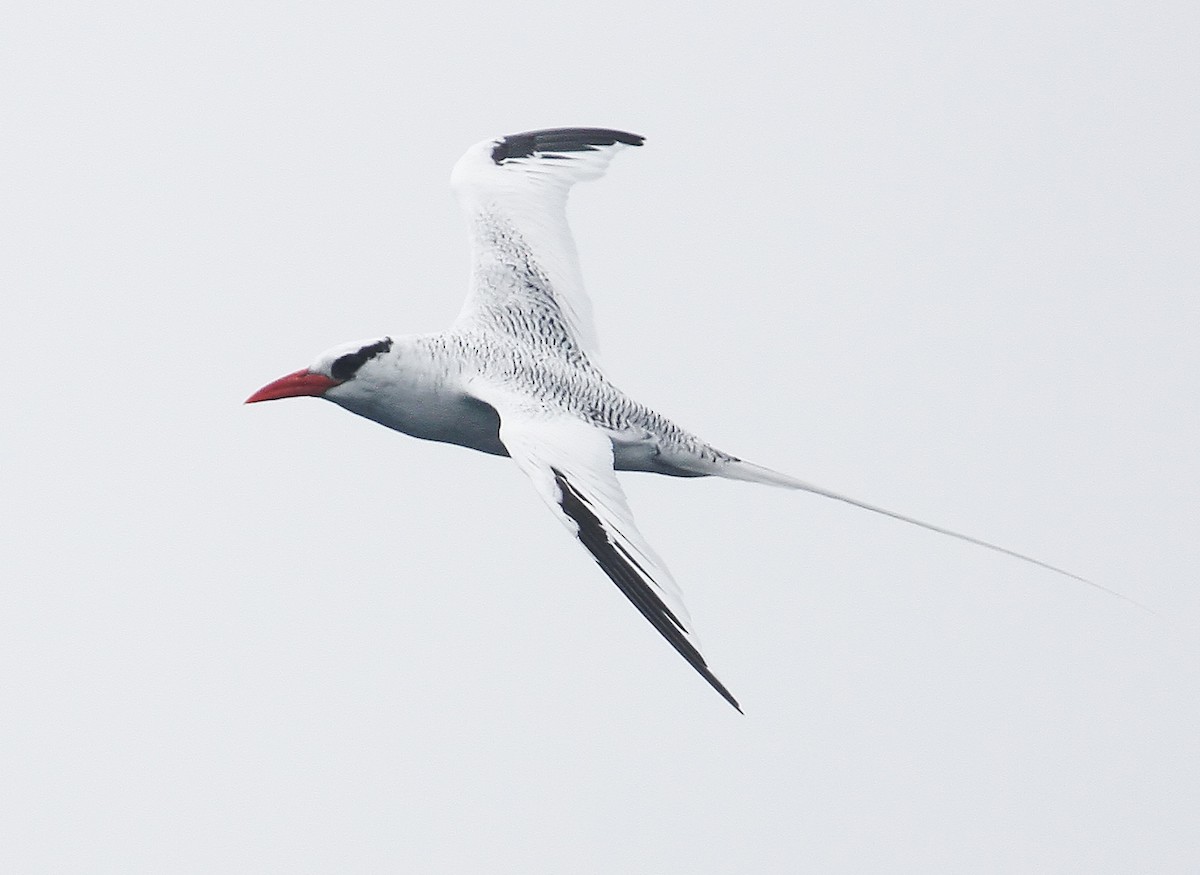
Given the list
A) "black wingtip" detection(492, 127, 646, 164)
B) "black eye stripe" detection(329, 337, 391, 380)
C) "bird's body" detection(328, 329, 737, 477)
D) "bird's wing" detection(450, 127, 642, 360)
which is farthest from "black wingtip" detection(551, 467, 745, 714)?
"black wingtip" detection(492, 127, 646, 164)

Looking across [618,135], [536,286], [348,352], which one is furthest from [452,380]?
[618,135]

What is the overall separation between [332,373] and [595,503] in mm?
2824

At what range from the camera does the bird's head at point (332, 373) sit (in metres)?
13.4

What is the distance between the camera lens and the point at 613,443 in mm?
13641

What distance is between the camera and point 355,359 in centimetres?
1343

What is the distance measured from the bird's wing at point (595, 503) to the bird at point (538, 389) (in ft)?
0.03

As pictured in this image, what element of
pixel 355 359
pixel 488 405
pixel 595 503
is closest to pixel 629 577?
pixel 595 503

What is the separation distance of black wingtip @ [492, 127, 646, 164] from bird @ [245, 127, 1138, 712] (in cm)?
12

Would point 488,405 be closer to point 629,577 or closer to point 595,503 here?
point 595,503

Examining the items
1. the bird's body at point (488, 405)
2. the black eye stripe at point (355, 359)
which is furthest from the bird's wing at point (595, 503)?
the black eye stripe at point (355, 359)

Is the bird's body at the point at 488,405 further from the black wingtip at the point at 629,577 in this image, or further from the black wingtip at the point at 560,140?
the black wingtip at the point at 560,140

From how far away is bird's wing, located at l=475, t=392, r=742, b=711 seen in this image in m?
10.9

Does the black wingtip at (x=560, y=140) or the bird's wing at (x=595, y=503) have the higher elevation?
the black wingtip at (x=560, y=140)

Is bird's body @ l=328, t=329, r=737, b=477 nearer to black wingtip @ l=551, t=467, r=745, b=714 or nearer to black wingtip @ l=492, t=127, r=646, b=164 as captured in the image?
black wingtip @ l=551, t=467, r=745, b=714
